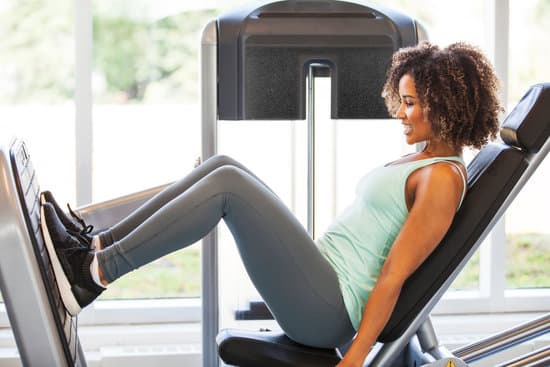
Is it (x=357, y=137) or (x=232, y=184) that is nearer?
(x=232, y=184)

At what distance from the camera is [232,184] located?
6.07ft

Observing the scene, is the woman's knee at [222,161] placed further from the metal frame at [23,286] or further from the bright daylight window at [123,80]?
the bright daylight window at [123,80]

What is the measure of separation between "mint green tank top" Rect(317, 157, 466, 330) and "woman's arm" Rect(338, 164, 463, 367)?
0.12 metres

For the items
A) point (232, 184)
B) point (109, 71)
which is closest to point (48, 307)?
point (232, 184)

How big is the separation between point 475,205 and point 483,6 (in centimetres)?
150

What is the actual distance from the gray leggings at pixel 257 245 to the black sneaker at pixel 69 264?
4 centimetres

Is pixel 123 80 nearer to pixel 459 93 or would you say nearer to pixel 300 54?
pixel 300 54

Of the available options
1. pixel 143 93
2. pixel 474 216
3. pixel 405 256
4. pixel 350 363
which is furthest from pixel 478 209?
pixel 143 93

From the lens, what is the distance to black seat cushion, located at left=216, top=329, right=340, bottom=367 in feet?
→ 6.23

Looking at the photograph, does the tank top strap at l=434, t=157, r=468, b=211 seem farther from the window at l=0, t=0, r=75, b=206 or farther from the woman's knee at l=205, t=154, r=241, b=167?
the window at l=0, t=0, r=75, b=206

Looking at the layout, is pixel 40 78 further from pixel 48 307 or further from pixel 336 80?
pixel 48 307

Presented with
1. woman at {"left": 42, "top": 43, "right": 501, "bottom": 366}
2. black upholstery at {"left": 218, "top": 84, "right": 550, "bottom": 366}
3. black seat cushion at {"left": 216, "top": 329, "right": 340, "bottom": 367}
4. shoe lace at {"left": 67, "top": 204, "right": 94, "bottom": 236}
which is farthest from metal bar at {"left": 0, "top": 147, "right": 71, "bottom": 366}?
black upholstery at {"left": 218, "top": 84, "right": 550, "bottom": 366}

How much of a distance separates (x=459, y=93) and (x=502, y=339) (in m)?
0.68

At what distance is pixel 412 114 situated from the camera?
198cm
